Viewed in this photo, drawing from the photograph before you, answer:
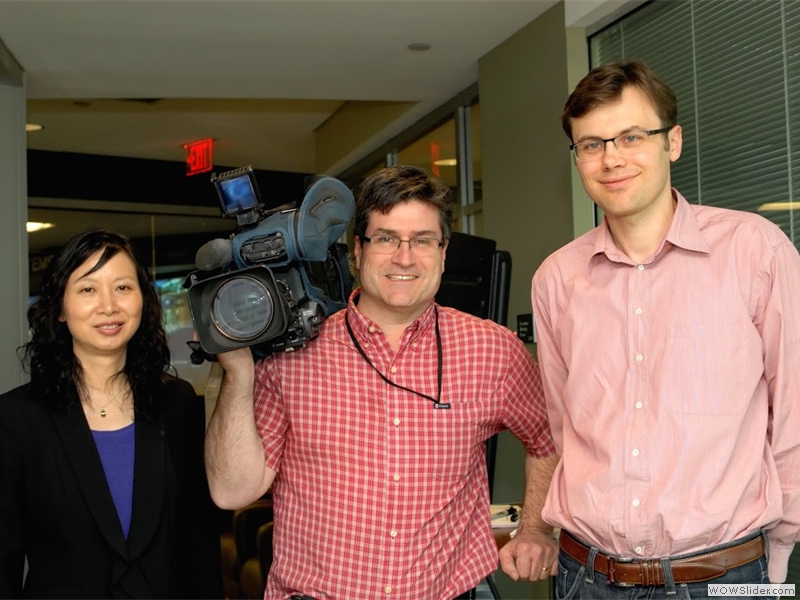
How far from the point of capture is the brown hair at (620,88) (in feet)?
5.31

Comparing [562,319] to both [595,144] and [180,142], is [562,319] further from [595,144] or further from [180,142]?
[180,142]

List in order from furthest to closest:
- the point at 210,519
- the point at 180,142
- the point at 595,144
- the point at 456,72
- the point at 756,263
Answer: the point at 180,142 → the point at 456,72 → the point at 210,519 → the point at 595,144 → the point at 756,263

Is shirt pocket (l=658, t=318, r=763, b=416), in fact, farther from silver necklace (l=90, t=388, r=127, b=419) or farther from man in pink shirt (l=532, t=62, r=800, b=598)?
silver necklace (l=90, t=388, r=127, b=419)

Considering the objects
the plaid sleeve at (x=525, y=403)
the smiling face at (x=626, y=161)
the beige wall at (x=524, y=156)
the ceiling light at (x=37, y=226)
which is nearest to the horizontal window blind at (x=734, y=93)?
the beige wall at (x=524, y=156)

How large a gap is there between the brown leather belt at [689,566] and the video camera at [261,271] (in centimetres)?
68

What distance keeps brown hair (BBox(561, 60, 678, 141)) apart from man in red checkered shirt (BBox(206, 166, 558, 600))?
379mm

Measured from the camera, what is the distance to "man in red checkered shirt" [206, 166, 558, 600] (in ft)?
5.71

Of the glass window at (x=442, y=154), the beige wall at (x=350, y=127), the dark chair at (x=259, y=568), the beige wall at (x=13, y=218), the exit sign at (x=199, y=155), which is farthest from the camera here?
the exit sign at (x=199, y=155)

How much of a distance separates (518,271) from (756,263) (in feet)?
9.51

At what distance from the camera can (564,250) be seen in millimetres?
1811

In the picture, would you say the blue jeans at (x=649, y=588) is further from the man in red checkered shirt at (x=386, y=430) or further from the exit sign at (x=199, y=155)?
the exit sign at (x=199, y=155)

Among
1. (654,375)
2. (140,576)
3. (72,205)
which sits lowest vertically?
(140,576)

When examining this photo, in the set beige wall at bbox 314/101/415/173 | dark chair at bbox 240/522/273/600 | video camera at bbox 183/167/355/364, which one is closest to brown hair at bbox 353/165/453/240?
video camera at bbox 183/167/355/364

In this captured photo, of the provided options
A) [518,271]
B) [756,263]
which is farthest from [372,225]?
[518,271]
